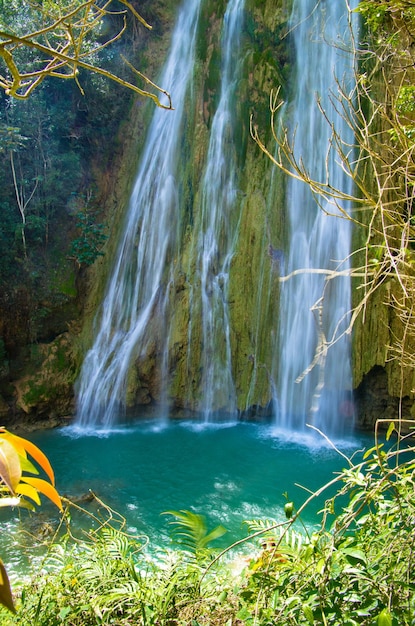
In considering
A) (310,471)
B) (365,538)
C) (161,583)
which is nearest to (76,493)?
(310,471)

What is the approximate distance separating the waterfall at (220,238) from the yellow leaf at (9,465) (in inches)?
405

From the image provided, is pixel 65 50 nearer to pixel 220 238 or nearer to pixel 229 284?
pixel 229 284

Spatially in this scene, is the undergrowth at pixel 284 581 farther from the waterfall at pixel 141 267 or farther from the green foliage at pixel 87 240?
the green foliage at pixel 87 240

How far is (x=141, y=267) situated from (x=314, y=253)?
166 inches

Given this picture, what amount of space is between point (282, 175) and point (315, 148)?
894 mm

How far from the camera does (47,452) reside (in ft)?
30.3

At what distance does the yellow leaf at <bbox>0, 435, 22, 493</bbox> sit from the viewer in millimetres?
935

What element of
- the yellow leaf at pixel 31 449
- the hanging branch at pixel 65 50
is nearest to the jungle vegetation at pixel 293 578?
the yellow leaf at pixel 31 449

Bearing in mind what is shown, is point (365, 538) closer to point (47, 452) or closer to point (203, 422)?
point (47, 452)

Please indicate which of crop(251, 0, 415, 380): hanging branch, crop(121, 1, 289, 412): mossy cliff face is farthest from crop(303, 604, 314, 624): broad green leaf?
crop(121, 1, 289, 412): mossy cliff face

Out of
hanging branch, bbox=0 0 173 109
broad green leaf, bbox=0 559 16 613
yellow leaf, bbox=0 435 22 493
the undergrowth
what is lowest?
the undergrowth

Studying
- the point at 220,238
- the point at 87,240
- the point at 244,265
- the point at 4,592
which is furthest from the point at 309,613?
the point at 87,240

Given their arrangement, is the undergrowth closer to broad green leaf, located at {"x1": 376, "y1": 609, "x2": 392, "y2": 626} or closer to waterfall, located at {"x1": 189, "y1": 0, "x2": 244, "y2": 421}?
broad green leaf, located at {"x1": 376, "y1": 609, "x2": 392, "y2": 626}

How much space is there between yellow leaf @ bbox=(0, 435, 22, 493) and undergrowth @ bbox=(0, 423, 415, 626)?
1.14 metres
